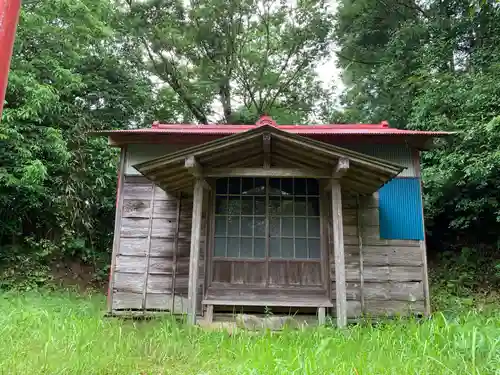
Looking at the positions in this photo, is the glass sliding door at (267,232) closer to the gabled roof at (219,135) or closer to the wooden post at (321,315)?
the wooden post at (321,315)

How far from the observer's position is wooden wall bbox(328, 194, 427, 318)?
20.7ft

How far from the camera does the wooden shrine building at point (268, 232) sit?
624cm

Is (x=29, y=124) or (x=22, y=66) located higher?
(x=22, y=66)

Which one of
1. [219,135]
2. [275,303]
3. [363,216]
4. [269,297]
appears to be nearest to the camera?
[275,303]

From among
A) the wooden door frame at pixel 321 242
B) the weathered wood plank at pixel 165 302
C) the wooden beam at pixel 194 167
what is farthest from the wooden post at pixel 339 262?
the weathered wood plank at pixel 165 302

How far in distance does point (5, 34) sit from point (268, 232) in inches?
204

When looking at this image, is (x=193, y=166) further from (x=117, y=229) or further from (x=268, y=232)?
(x=117, y=229)

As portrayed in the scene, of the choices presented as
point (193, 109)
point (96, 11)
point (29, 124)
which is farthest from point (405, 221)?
point (193, 109)

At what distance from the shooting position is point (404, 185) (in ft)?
22.1

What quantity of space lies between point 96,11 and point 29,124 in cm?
357

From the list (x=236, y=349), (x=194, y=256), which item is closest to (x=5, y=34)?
(x=236, y=349)

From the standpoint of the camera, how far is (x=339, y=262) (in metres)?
5.46

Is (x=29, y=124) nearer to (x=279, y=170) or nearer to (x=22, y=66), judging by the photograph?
(x=22, y=66)

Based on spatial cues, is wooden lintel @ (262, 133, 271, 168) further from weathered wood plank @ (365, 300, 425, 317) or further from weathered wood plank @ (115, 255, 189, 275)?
weathered wood plank @ (365, 300, 425, 317)
